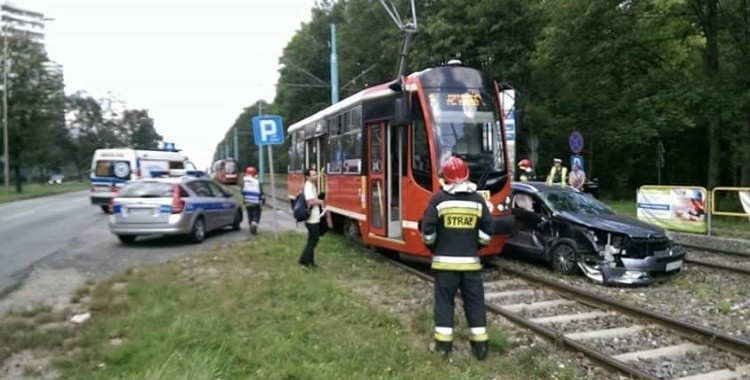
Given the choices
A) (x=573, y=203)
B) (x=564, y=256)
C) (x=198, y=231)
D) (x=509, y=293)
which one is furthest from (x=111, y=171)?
(x=509, y=293)

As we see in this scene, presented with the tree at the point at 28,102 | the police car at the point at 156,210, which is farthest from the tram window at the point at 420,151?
the tree at the point at 28,102

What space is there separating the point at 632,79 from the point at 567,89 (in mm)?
4053

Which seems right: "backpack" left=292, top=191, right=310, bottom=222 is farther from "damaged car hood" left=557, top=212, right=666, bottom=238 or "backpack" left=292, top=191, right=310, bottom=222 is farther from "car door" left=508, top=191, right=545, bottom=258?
"damaged car hood" left=557, top=212, right=666, bottom=238

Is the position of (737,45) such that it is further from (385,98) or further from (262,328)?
(262,328)

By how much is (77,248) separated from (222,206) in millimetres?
3578

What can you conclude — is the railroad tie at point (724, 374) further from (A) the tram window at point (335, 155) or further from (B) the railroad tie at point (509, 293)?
(A) the tram window at point (335, 155)

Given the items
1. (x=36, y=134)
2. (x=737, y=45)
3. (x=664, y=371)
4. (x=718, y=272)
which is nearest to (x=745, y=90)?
(x=737, y=45)

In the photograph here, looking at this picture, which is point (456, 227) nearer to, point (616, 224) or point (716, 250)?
point (616, 224)

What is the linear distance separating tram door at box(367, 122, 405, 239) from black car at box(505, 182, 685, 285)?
2.44m

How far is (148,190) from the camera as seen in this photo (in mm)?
14562

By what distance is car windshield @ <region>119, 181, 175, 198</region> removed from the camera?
14.5m

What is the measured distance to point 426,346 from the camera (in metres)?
6.52

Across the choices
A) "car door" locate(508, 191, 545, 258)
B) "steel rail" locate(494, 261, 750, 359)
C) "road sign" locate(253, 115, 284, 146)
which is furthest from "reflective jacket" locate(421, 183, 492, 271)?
"road sign" locate(253, 115, 284, 146)

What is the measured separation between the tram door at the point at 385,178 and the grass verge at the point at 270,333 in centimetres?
125
